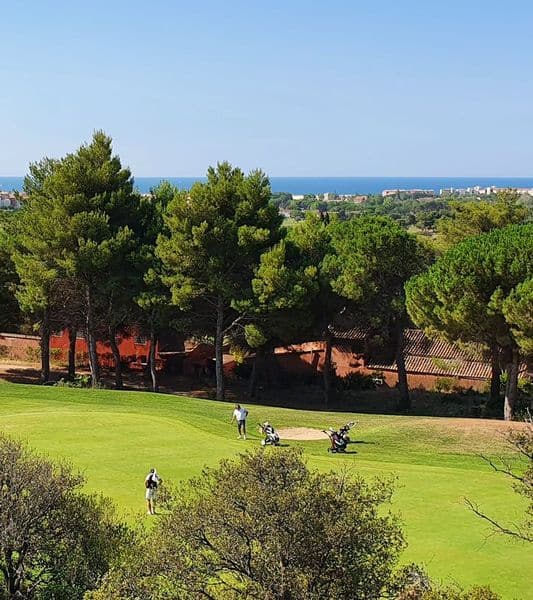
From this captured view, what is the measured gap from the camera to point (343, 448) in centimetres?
2450

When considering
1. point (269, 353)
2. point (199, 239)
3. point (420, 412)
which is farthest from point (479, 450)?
point (269, 353)

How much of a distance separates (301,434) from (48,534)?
15845mm

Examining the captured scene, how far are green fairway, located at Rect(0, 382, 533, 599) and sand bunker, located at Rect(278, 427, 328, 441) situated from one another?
2.28 ft

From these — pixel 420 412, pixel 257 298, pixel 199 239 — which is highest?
pixel 199 239

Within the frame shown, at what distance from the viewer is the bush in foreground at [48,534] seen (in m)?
12.2

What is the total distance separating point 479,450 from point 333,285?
14442 mm

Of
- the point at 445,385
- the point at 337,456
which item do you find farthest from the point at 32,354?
the point at 337,456

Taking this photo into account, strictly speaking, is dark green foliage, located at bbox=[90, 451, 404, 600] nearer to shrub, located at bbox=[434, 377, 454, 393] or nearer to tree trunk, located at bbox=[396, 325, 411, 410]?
tree trunk, located at bbox=[396, 325, 411, 410]

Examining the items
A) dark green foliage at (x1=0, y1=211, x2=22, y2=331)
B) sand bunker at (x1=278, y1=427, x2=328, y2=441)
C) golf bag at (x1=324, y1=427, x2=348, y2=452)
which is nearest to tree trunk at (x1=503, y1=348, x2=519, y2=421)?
sand bunker at (x1=278, y1=427, x2=328, y2=441)

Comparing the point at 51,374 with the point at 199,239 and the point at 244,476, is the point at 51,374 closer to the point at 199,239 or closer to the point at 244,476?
the point at 199,239

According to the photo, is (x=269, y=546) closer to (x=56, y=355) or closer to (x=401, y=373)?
(x=401, y=373)

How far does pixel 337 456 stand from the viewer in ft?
78.3

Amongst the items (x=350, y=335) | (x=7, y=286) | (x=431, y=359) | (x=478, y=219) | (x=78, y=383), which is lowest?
(x=78, y=383)

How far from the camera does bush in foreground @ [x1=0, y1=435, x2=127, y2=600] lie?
1218 centimetres
